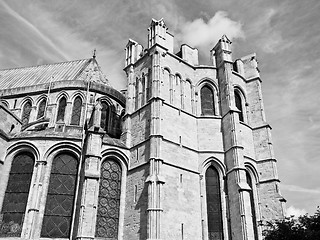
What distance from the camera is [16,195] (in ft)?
55.7

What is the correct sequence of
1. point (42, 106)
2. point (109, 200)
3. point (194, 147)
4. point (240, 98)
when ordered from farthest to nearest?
1. point (42, 106)
2. point (240, 98)
3. point (194, 147)
4. point (109, 200)

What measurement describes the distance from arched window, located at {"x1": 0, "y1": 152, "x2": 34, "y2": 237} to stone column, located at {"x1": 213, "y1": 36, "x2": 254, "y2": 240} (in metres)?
10.7

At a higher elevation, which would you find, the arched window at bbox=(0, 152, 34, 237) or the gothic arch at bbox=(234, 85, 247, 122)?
the gothic arch at bbox=(234, 85, 247, 122)

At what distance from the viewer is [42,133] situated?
18406 mm

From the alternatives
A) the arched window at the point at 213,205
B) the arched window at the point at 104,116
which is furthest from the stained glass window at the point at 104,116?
the arched window at the point at 213,205

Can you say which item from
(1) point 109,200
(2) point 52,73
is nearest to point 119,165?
(1) point 109,200

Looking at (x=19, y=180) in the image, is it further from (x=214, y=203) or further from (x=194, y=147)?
(x=214, y=203)

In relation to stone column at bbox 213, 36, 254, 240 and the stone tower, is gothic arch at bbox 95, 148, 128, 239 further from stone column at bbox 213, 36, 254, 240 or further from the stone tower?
stone column at bbox 213, 36, 254, 240

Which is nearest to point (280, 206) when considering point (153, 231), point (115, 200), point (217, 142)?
point (217, 142)

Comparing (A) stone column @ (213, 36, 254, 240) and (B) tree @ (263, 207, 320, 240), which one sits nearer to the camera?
(B) tree @ (263, 207, 320, 240)

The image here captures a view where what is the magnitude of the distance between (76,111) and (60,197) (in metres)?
7.49

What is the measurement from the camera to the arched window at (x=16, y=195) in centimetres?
1612

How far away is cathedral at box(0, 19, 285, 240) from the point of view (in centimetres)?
1644

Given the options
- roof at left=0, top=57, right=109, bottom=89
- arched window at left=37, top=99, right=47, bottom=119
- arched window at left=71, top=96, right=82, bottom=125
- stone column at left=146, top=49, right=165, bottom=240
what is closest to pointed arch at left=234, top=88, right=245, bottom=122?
stone column at left=146, top=49, right=165, bottom=240
